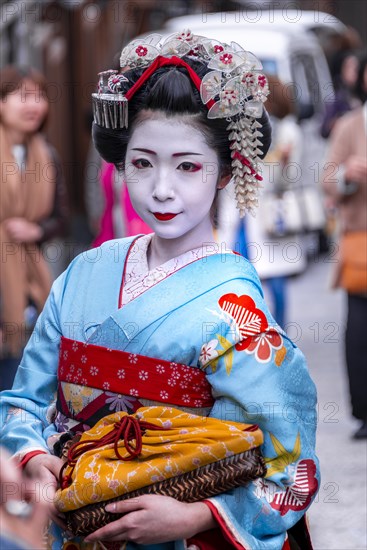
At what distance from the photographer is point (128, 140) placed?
2768 millimetres

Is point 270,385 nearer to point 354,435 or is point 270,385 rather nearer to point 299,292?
point 354,435

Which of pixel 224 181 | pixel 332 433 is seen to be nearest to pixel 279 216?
pixel 332 433

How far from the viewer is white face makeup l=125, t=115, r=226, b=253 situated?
2.68 m

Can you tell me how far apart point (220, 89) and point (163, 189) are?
0.26m

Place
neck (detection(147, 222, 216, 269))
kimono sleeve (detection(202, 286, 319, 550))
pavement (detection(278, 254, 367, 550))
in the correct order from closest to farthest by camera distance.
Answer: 1. kimono sleeve (detection(202, 286, 319, 550))
2. neck (detection(147, 222, 216, 269))
3. pavement (detection(278, 254, 367, 550))

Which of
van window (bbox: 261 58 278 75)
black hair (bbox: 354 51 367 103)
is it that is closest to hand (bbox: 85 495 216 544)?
black hair (bbox: 354 51 367 103)

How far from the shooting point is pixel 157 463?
→ 2.49 meters

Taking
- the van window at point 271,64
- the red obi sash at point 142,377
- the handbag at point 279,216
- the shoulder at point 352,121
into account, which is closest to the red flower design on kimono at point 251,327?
the red obi sash at point 142,377

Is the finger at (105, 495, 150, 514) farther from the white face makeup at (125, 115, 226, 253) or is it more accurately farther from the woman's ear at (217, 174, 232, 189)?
the woman's ear at (217, 174, 232, 189)

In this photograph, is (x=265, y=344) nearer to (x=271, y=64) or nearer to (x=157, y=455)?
(x=157, y=455)

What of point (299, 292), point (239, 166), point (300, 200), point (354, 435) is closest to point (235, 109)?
point (239, 166)

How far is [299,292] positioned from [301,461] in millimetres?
8534

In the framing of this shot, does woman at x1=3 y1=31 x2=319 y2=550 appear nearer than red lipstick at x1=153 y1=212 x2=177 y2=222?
Yes

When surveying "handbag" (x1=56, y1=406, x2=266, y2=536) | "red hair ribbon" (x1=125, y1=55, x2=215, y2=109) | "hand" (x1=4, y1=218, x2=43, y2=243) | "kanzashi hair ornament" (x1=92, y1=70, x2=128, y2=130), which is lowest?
"hand" (x1=4, y1=218, x2=43, y2=243)
